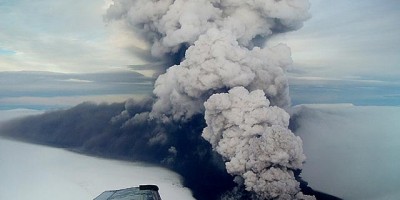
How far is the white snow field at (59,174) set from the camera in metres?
8.12

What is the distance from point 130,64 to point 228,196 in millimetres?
4217

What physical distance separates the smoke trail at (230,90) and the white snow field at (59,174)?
6.06 ft

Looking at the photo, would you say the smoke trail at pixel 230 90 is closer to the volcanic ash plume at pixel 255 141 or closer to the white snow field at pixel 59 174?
the volcanic ash plume at pixel 255 141

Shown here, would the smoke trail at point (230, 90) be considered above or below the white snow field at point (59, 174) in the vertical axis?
above

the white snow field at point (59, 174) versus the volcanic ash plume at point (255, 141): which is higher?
the volcanic ash plume at point (255, 141)

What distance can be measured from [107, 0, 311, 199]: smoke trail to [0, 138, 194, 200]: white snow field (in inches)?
72.7

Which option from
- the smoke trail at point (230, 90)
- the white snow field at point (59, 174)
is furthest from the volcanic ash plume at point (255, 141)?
the white snow field at point (59, 174)

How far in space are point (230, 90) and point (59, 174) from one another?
4458 millimetres

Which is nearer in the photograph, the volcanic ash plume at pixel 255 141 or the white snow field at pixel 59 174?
the white snow field at pixel 59 174

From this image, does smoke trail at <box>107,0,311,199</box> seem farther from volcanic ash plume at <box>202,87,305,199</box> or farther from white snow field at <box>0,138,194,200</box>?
white snow field at <box>0,138,194,200</box>

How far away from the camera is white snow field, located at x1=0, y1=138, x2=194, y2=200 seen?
26.7 feet

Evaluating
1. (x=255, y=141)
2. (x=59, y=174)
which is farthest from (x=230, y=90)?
(x=59, y=174)

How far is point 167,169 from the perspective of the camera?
9977 millimetres


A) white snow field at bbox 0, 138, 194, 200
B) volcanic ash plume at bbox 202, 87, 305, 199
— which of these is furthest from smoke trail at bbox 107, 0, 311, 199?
white snow field at bbox 0, 138, 194, 200
